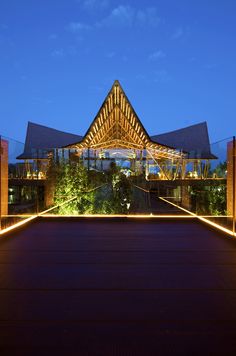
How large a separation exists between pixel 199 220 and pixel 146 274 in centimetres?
393

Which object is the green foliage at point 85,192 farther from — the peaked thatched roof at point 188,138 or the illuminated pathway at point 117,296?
the peaked thatched roof at point 188,138

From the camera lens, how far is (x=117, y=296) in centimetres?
302

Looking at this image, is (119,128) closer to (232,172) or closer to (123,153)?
(123,153)

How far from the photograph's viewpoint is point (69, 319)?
2592 millimetres

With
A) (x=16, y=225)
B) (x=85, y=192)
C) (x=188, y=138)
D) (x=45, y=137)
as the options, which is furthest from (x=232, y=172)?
(x=45, y=137)

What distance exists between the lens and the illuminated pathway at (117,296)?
2295 millimetres

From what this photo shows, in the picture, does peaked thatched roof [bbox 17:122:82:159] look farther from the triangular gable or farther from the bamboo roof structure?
the triangular gable

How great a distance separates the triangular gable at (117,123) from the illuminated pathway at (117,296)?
1407cm

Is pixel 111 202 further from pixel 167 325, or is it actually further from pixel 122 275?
pixel 167 325

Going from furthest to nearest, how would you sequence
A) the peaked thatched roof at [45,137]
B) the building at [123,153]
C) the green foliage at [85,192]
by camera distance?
the peaked thatched roof at [45,137]
the building at [123,153]
the green foliage at [85,192]

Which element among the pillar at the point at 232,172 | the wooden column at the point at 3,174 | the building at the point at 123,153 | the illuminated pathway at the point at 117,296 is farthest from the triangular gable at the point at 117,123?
the illuminated pathway at the point at 117,296

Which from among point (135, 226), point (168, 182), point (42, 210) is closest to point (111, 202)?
point (42, 210)

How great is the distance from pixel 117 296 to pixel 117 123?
20692mm

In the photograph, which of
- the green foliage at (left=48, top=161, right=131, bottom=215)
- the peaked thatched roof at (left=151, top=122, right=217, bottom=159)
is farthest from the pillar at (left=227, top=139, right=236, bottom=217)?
the peaked thatched roof at (left=151, top=122, right=217, bottom=159)
